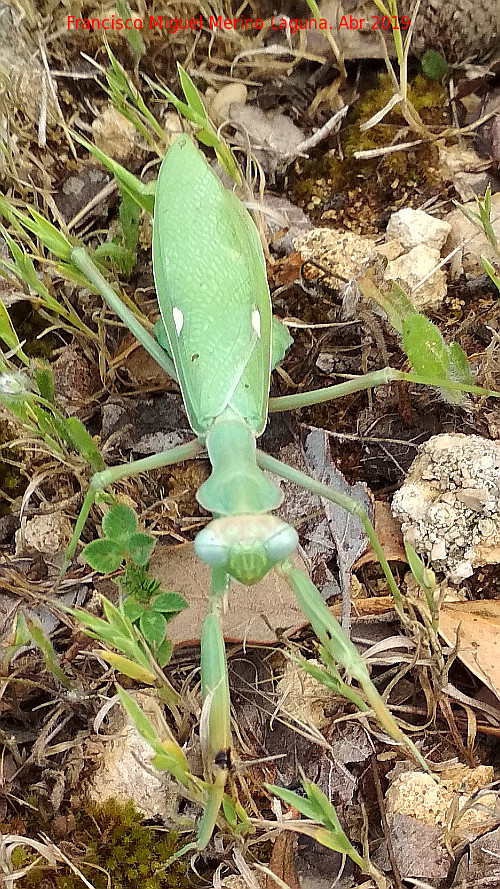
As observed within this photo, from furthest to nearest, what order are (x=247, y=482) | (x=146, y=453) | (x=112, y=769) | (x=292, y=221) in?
(x=292, y=221), (x=146, y=453), (x=112, y=769), (x=247, y=482)

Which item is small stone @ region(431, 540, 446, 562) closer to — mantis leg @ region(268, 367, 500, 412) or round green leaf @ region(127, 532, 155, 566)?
mantis leg @ region(268, 367, 500, 412)

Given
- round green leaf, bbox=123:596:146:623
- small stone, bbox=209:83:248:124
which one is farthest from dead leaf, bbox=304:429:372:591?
small stone, bbox=209:83:248:124

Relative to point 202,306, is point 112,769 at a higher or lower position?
lower

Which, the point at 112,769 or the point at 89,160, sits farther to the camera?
the point at 89,160

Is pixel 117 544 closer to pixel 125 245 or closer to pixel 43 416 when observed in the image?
pixel 43 416

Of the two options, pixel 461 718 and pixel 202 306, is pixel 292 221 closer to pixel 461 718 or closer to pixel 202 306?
pixel 202 306

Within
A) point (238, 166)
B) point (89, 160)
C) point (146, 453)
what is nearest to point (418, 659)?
point (146, 453)
